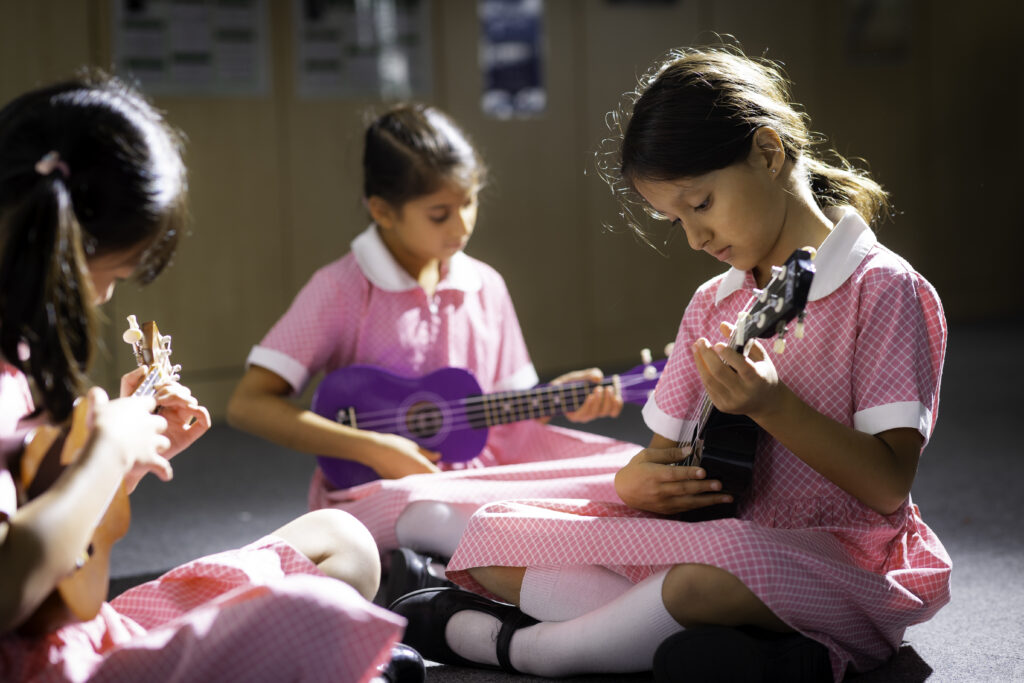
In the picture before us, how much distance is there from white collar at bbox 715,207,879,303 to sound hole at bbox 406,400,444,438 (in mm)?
723

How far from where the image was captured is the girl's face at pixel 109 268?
94cm

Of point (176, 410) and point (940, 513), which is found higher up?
point (176, 410)

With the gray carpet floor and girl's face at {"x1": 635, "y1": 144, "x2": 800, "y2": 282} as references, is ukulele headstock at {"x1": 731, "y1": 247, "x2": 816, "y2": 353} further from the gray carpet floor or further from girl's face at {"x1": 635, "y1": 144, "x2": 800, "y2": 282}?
the gray carpet floor

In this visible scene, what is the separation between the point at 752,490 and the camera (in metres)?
1.26

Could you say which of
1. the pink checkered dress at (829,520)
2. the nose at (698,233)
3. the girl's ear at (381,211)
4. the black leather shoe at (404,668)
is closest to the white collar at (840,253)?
the pink checkered dress at (829,520)

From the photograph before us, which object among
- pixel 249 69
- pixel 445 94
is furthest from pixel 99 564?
pixel 445 94

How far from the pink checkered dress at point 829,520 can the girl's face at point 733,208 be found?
0.06 metres

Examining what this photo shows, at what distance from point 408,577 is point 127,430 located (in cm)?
62

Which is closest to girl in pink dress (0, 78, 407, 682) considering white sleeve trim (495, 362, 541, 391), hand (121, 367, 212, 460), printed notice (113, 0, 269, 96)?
hand (121, 367, 212, 460)

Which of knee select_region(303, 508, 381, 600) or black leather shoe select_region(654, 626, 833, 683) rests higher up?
knee select_region(303, 508, 381, 600)

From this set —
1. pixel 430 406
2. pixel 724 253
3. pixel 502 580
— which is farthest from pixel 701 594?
pixel 430 406

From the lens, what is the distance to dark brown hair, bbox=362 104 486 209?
1759mm

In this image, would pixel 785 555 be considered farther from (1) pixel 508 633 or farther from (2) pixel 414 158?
(2) pixel 414 158

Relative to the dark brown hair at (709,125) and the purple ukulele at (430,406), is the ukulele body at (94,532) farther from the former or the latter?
the purple ukulele at (430,406)
